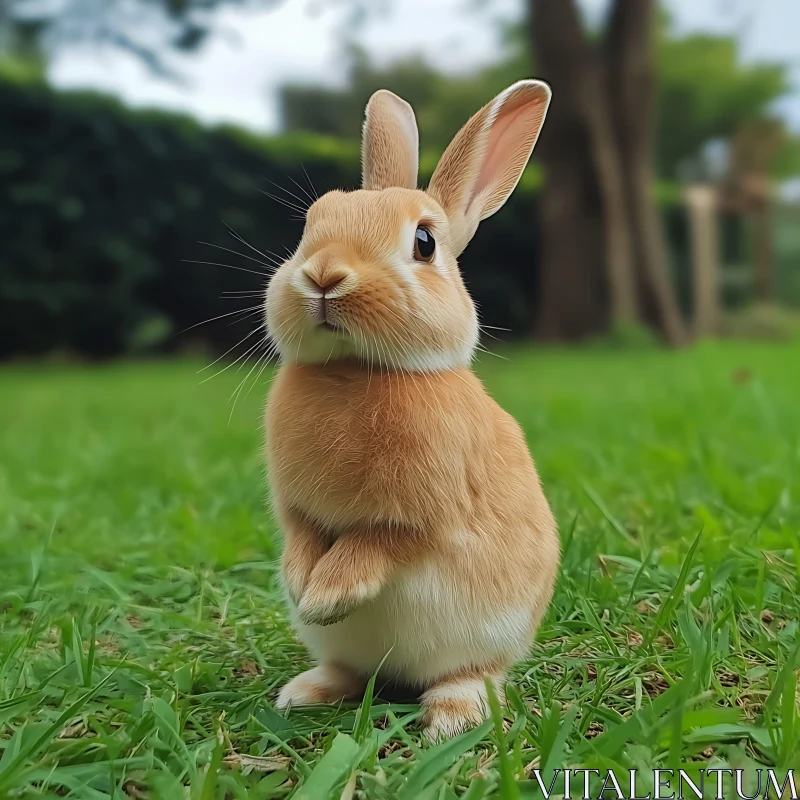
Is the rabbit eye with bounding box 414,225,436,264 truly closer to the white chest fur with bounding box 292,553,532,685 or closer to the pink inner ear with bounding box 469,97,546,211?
the pink inner ear with bounding box 469,97,546,211

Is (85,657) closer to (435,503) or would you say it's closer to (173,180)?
(435,503)

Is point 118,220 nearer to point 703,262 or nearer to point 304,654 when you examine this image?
point 304,654

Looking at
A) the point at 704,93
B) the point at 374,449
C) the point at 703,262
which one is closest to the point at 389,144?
the point at 374,449

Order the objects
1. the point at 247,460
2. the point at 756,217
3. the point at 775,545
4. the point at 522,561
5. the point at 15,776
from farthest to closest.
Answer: the point at 756,217, the point at 247,460, the point at 775,545, the point at 522,561, the point at 15,776

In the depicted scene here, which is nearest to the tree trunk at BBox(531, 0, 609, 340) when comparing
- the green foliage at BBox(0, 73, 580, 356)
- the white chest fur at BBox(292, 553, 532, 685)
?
the green foliage at BBox(0, 73, 580, 356)

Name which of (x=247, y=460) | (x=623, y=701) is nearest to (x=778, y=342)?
(x=247, y=460)

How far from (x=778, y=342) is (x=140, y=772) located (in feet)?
39.1

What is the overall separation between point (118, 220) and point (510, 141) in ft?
27.5

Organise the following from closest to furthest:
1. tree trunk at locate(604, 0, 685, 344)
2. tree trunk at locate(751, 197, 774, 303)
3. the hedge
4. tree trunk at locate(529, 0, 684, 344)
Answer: the hedge, tree trunk at locate(529, 0, 684, 344), tree trunk at locate(604, 0, 685, 344), tree trunk at locate(751, 197, 774, 303)

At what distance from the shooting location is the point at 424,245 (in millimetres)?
1448

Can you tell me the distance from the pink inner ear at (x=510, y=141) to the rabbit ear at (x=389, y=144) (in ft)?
0.55

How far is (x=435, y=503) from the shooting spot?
133cm

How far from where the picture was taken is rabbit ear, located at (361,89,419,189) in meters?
1.69

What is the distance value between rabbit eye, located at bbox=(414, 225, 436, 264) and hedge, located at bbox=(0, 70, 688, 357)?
6.88 meters
